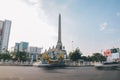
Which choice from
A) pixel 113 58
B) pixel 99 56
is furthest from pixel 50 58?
Result: pixel 99 56

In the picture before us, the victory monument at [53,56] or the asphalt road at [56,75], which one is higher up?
the victory monument at [53,56]

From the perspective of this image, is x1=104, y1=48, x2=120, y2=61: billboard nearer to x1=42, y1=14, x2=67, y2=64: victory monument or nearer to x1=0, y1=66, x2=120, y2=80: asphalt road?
x1=42, y1=14, x2=67, y2=64: victory monument

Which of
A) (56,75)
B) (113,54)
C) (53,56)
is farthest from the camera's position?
(53,56)

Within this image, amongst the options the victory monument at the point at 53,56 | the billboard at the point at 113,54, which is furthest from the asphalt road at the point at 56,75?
the billboard at the point at 113,54

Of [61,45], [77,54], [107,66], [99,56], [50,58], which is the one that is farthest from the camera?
[99,56]

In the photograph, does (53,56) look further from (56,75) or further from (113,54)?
(56,75)

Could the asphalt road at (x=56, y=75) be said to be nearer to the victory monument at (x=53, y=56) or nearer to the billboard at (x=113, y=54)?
the victory monument at (x=53, y=56)

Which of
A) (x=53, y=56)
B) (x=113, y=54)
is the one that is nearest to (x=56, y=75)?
(x=53, y=56)

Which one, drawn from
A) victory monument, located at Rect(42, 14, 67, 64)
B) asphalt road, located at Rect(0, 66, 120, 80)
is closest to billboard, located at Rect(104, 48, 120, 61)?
victory monument, located at Rect(42, 14, 67, 64)

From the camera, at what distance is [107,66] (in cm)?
7969

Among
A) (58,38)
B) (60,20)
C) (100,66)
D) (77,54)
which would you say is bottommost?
(100,66)

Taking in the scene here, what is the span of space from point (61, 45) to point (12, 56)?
3750 centimetres

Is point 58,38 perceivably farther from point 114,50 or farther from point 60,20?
point 114,50

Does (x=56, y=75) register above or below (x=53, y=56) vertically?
below
